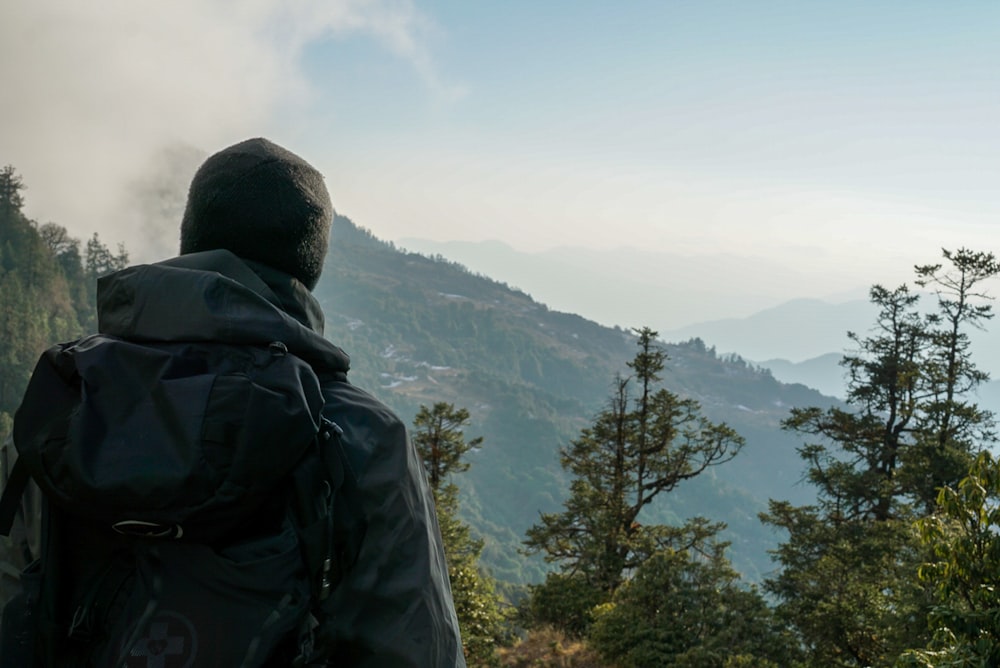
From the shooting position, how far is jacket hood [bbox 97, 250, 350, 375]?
1315mm

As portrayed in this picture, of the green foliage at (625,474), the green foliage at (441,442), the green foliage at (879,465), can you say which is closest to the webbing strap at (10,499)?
the green foliage at (879,465)

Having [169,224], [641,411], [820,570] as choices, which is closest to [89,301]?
[169,224]

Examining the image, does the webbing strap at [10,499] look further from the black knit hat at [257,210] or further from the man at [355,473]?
the black knit hat at [257,210]

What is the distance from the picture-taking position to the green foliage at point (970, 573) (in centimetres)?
414

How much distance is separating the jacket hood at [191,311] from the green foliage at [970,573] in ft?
15.1

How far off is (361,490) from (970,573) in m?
5.00

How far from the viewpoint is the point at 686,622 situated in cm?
1306

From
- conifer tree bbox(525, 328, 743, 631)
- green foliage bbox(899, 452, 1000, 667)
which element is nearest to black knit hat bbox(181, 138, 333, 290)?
green foliage bbox(899, 452, 1000, 667)

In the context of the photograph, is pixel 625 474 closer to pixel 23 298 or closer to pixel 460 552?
pixel 460 552

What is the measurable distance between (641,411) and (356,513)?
2243 cm

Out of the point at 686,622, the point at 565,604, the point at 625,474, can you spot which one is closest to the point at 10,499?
the point at 686,622

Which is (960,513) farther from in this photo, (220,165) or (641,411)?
(641,411)

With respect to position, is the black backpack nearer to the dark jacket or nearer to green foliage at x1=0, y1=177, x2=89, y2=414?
the dark jacket

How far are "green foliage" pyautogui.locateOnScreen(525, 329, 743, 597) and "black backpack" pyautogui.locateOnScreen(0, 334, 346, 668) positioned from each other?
1988cm
